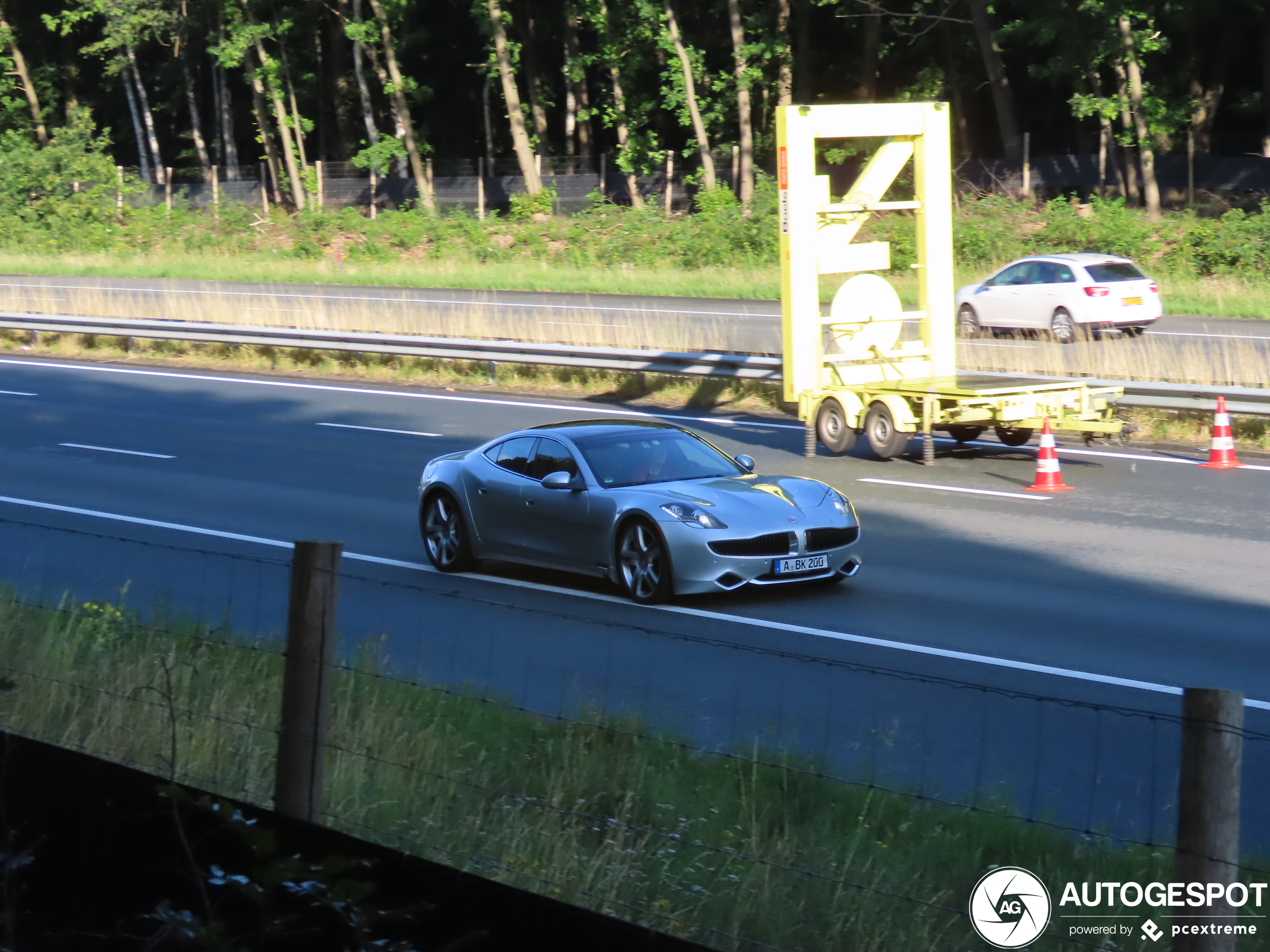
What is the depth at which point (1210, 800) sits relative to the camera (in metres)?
3.57

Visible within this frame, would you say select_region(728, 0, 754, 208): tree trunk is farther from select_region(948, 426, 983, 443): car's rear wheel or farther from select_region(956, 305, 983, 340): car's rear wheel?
select_region(948, 426, 983, 443): car's rear wheel

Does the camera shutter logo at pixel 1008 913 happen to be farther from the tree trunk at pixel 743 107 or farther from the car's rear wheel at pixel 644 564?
the tree trunk at pixel 743 107

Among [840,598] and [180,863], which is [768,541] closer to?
[840,598]

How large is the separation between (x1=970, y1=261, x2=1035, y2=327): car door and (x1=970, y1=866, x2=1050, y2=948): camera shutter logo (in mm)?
25327

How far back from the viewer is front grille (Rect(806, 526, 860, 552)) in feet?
38.2

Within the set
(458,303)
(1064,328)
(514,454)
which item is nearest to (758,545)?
(514,454)

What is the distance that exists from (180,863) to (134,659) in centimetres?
440

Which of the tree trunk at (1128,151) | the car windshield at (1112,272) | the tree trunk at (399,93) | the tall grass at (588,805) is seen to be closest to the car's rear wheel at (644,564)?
the tall grass at (588,805)

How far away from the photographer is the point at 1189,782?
3594 mm

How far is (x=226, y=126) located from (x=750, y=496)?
6950 cm

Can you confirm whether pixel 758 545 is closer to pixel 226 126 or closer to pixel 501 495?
pixel 501 495

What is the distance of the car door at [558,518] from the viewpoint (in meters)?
12.1

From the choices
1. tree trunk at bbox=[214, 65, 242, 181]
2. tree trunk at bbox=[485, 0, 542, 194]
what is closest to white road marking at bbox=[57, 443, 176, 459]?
tree trunk at bbox=[485, 0, 542, 194]

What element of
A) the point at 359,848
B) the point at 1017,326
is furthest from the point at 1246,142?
the point at 359,848
